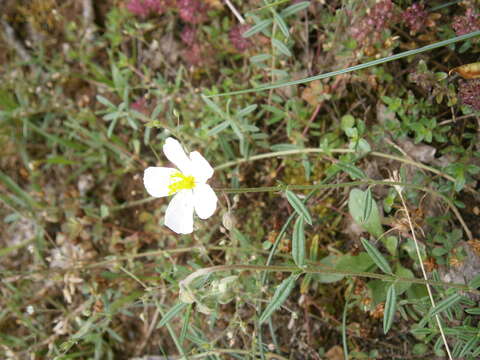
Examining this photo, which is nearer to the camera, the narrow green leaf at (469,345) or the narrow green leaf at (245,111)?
the narrow green leaf at (469,345)

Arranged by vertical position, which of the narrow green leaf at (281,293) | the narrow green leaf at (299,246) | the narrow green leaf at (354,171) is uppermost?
the narrow green leaf at (354,171)

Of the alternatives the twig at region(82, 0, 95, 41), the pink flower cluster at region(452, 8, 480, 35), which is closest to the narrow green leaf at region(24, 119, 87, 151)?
the twig at region(82, 0, 95, 41)

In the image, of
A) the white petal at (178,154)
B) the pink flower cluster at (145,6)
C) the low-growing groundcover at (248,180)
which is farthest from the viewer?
the pink flower cluster at (145,6)

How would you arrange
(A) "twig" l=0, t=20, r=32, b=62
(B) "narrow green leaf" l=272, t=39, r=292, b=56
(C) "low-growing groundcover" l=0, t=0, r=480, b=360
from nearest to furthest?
(C) "low-growing groundcover" l=0, t=0, r=480, b=360
(B) "narrow green leaf" l=272, t=39, r=292, b=56
(A) "twig" l=0, t=20, r=32, b=62

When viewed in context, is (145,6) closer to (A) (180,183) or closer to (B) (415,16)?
(A) (180,183)

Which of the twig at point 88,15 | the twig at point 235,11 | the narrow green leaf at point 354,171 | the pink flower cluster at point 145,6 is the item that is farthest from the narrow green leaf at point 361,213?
the twig at point 88,15

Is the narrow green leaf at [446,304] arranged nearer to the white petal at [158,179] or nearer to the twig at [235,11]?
the white petal at [158,179]

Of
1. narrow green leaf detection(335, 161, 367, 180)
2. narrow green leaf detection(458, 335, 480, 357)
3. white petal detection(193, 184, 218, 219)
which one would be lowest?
narrow green leaf detection(458, 335, 480, 357)

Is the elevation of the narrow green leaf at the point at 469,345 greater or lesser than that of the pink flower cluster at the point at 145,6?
lesser

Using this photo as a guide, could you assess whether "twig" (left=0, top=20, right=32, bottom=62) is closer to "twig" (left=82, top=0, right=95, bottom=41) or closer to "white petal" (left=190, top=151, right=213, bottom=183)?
"twig" (left=82, top=0, right=95, bottom=41)
